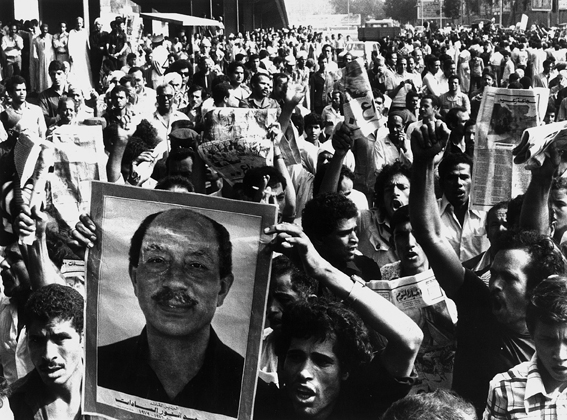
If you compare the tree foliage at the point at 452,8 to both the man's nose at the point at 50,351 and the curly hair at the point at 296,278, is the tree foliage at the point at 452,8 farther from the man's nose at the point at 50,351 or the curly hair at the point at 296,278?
the man's nose at the point at 50,351

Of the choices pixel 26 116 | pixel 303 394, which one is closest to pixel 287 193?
pixel 303 394

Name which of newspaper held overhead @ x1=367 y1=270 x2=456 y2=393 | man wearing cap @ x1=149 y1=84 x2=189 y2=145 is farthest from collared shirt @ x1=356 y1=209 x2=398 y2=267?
man wearing cap @ x1=149 y1=84 x2=189 y2=145

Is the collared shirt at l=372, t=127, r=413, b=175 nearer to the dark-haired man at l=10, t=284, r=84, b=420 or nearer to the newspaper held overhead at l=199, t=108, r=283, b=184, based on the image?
the newspaper held overhead at l=199, t=108, r=283, b=184

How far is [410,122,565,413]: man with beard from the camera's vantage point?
344 centimetres

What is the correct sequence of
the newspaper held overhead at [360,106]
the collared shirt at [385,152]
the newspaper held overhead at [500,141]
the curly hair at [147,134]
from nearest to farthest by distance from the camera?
the newspaper held overhead at [500,141] < the newspaper held overhead at [360,106] < the curly hair at [147,134] < the collared shirt at [385,152]

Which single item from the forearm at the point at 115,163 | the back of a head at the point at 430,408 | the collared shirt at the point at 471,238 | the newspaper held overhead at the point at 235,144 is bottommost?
the back of a head at the point at 430,408

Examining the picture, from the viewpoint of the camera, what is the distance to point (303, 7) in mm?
146500

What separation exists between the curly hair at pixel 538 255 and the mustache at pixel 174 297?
114cm

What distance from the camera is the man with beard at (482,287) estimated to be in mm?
3443

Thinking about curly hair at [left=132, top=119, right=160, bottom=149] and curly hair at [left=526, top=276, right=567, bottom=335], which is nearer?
curly hair at [left=526, top=276, right=567, bottom=335]

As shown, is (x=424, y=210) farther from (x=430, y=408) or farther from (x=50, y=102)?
(x=50, y=102)

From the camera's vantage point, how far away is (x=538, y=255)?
347cm

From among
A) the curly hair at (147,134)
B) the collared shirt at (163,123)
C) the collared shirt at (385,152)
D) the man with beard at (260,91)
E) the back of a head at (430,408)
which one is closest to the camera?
the back of a head at (430,408)

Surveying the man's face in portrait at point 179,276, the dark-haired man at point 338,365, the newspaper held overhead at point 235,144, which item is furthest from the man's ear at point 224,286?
the newspaper held overhead at point 235,144
